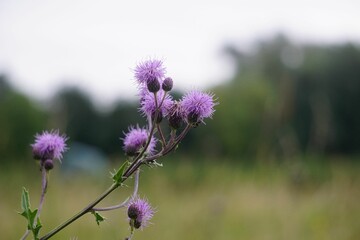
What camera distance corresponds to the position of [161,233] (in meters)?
4.05

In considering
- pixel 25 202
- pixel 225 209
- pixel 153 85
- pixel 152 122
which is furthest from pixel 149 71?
pixel 225 209

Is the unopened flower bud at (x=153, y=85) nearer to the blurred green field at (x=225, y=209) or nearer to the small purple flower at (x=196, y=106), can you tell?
the small purple flower at (x=196, y=106)

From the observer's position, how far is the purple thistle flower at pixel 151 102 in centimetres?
154

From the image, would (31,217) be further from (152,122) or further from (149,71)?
(149,71)

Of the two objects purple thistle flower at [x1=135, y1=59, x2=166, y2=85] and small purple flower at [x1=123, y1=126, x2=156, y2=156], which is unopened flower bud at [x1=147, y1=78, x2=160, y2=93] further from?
small purple flower at [x1=123, y1=126, x2=156, y2=156]

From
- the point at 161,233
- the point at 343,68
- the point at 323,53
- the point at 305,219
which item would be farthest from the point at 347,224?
the point at 323,53

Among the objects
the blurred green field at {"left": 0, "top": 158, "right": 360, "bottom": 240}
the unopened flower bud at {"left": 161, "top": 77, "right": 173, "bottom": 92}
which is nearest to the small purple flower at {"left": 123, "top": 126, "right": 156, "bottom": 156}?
the unopened flower bud at {"left": 161, "top": 77, "right": 173, "bottom": 92}

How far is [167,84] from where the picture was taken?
1484 millimetres

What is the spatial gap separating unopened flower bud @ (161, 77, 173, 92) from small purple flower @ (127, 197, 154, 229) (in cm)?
38

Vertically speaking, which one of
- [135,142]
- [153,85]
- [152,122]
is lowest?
[135,142]

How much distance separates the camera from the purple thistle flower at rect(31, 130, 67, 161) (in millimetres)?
1712

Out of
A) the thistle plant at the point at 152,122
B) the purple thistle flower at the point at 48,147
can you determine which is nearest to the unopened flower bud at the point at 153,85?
the thistle plant at the point at 152,122

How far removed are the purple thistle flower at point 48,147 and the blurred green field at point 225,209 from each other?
1.67 meters

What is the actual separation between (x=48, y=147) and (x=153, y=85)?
0.52 m
